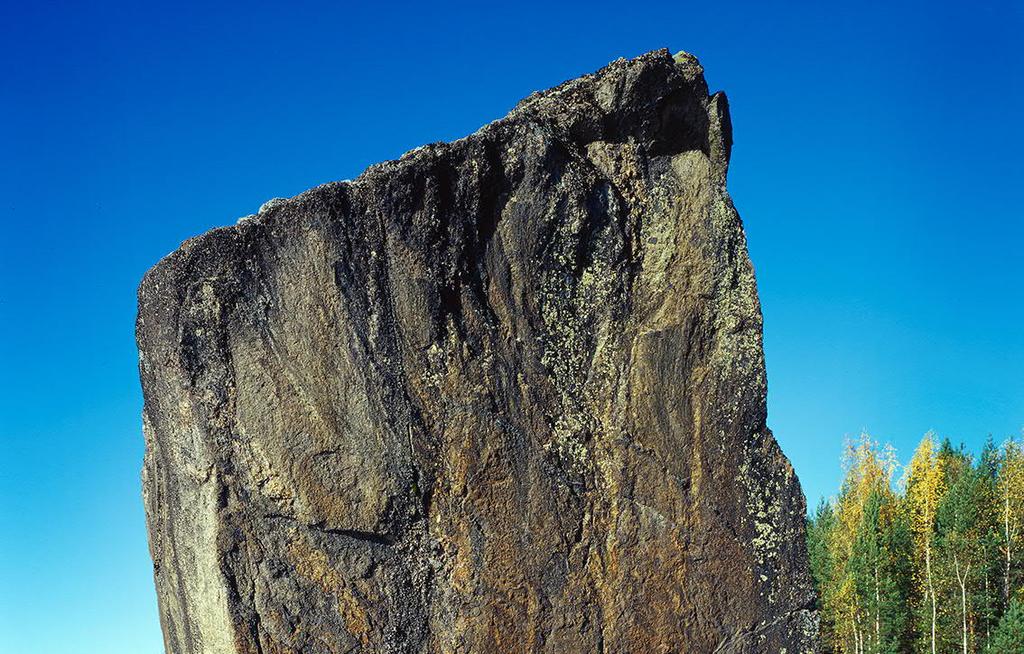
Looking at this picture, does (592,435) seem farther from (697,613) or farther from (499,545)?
(697,613)

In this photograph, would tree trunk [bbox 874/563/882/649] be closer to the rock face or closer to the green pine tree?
the green pine tree

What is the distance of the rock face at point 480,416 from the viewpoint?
7805 mm

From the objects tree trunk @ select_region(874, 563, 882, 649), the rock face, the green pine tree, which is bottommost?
A: the green pine tree

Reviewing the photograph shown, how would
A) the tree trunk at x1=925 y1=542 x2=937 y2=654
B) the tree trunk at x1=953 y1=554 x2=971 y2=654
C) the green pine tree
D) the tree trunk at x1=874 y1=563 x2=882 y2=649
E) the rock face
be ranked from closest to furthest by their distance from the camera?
the rock face, the green pine tree, the tree trunk at x1=953 y1=554 x2=971 y2=654, the tree trunk at x1=874 y1=563 x2=882 y2=649, the tree trunk at x1=925 y1=542 x2=937 y2=654

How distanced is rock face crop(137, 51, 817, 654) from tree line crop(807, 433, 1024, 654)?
103 feet

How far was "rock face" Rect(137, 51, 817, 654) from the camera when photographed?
7.80m

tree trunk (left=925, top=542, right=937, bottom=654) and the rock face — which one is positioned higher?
the rock face

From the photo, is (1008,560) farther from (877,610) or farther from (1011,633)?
(877,610)

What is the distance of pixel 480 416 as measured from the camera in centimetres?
817

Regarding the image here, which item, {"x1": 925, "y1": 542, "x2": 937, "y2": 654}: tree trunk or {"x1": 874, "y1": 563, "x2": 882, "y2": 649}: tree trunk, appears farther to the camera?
{"x1": 925, "y1": 542, "x2": 937, "y2": 654}: tree trunk

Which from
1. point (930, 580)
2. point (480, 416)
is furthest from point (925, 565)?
point (480, 416)

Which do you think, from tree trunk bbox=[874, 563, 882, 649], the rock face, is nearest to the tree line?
tree trunk bbox=[874, 563, 882, 649]

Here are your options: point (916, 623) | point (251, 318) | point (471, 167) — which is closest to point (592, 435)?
point (471, 167)

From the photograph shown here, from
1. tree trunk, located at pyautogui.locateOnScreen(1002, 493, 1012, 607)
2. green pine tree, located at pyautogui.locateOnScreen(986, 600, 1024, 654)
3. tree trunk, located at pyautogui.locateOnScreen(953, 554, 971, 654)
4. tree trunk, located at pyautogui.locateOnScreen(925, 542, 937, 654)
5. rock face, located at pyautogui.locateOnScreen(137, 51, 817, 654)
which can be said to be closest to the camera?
rock face, located at pyautogui.locateOnScreen(137, 51, 817, 654)
